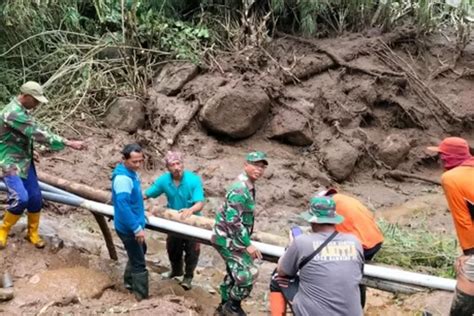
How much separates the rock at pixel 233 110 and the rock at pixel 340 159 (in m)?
1.33

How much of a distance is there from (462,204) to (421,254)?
2.48 meters

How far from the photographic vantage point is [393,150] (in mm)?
10781

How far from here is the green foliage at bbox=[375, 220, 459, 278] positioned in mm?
6617

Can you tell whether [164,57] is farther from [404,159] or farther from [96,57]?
[404,159]

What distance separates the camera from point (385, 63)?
38.0 feet

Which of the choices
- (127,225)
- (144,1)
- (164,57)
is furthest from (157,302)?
(144,1)

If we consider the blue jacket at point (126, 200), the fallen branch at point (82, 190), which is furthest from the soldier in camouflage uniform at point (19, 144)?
the fallen branch at point (82, 190)

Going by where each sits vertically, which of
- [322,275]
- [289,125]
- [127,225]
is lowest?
[289,125]

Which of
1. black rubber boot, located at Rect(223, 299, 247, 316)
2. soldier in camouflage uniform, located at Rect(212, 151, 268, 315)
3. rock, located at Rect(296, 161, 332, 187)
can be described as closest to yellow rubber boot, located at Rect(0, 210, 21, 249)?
soldier in camouflage uniform, located at Rect(212, 151, 268, 315)

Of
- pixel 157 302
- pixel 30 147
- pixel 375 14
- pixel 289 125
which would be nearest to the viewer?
pixel 157 302

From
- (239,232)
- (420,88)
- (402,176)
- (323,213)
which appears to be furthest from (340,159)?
(323,213)

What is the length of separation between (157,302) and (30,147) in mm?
1952

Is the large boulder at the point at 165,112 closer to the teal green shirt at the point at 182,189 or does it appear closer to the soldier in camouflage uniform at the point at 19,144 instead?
the teal green shirt at the point at 182,189

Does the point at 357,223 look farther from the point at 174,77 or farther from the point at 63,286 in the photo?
the point at 174,77
